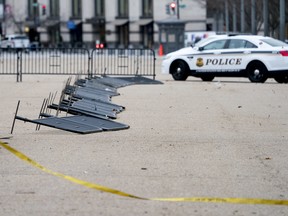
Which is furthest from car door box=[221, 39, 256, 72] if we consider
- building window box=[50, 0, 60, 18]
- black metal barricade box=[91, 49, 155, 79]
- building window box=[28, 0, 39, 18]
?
building window box=[50, 0, 60, 18]

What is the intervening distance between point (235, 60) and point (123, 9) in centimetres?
5855

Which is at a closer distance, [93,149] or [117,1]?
[93,149]

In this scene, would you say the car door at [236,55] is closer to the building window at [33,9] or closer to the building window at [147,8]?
the building window at [147,8]

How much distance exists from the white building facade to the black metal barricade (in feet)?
124

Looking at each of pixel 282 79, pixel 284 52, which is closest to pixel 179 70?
pixel 282 79

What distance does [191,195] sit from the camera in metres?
9.19

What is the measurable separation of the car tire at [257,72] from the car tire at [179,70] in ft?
7.98

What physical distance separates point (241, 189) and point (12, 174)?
2.72 meters

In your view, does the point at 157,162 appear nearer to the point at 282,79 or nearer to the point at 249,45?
the point at 249,45

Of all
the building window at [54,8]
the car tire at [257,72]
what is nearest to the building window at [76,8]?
the building window at [54,8]

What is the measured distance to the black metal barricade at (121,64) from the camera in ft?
117

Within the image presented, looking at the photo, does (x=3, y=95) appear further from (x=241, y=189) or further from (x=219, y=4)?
(x=219, y=4)

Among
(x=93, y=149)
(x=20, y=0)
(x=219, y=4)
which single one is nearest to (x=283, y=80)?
(x=93, y=149)

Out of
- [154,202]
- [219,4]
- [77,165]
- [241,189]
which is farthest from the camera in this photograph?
[219,4]
